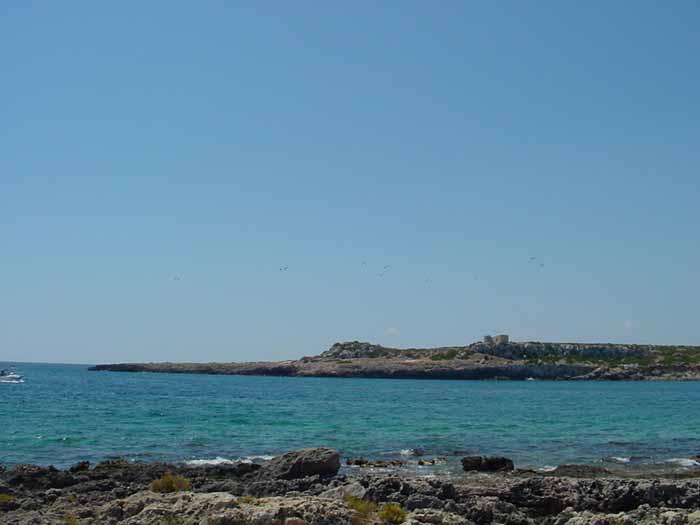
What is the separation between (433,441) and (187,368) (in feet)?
534

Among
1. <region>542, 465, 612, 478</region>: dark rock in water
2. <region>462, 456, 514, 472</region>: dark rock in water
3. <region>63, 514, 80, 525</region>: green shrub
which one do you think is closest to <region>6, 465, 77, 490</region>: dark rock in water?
<region>63, 514, 80, 525</region>: green shrub

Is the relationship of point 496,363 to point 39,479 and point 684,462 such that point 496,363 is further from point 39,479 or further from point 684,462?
point 39,479

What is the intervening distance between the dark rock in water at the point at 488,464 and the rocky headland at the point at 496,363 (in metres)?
121

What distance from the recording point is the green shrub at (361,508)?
1440 centimetres

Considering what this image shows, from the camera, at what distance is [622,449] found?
37312 mm

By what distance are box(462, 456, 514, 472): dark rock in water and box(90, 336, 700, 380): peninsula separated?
121 m

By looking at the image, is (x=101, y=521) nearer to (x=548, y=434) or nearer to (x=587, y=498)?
(x=587, y=498)

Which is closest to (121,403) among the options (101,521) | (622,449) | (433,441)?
(433,441)

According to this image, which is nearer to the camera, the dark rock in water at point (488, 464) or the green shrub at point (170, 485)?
the green shrub at point (170, 485)

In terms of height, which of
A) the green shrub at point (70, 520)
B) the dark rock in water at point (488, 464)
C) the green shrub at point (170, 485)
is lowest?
the dark rock in water at point (488, 464)

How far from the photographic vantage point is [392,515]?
15062 mm

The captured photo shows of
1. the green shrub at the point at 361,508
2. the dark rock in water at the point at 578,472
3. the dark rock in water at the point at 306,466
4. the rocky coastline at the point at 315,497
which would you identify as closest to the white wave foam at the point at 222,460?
the rocky coastline at the point at 315,497

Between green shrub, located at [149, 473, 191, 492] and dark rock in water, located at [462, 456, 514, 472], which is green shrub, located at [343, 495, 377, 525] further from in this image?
dark rock in water, located at [462, 456, 514, 472]

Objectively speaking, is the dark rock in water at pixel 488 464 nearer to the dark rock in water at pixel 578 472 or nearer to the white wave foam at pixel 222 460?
the dark rock in water at pixel 578 472
